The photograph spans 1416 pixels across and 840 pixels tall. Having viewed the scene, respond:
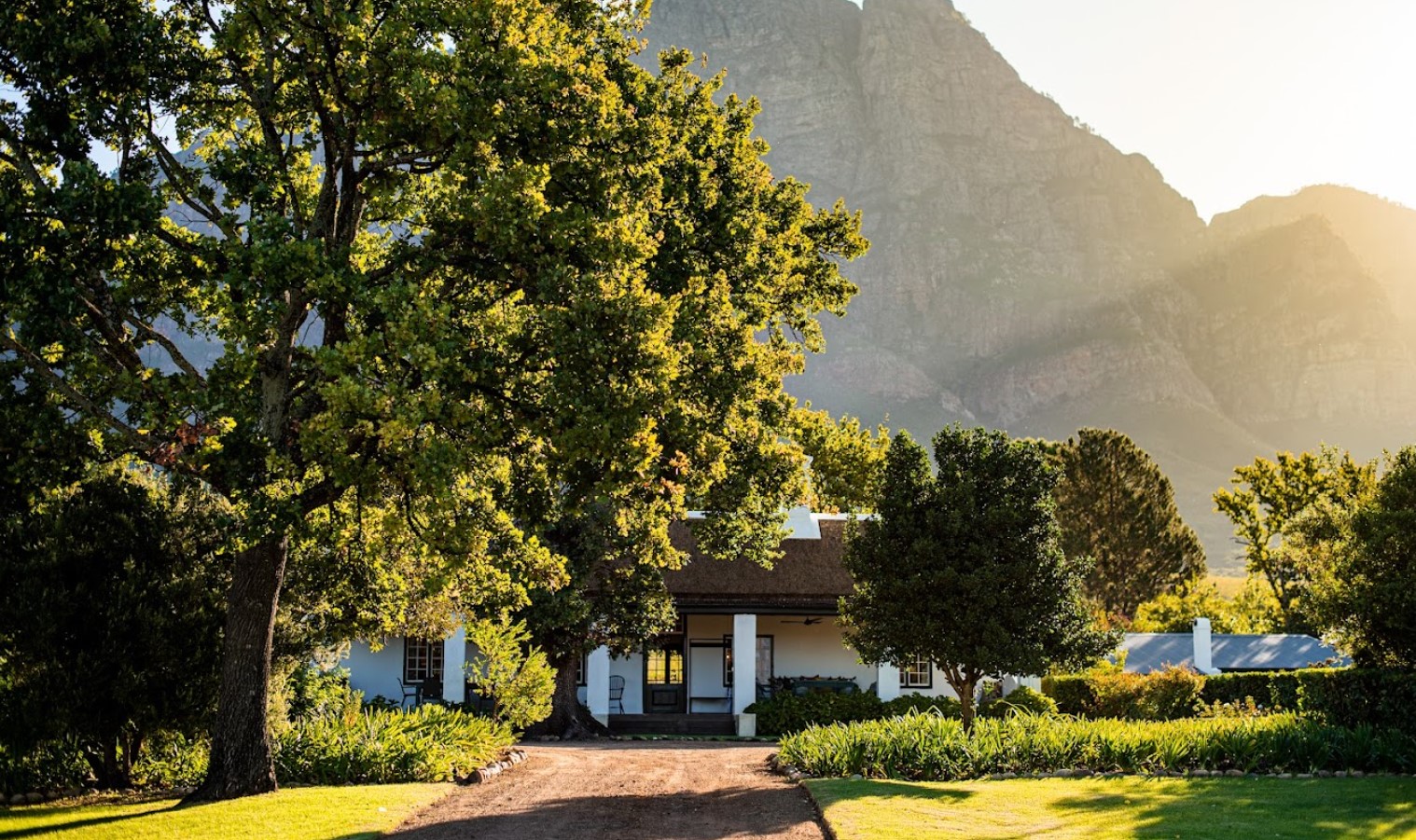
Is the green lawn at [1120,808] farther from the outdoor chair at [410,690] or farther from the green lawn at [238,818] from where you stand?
the outdoor chair at [410,690]

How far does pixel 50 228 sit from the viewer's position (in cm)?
1240

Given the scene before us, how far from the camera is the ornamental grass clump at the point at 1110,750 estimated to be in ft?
54.4

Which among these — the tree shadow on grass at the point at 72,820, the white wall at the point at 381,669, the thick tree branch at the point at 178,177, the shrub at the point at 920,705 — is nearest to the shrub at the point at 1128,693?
the shrub at the point at 920,705

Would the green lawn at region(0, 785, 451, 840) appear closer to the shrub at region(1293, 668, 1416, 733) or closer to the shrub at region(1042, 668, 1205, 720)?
the shrub at region(1293, 668, 1416, 733)

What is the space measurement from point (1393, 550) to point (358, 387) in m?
16.6

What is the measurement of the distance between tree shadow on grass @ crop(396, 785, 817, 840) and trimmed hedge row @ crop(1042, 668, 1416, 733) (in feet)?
30.0

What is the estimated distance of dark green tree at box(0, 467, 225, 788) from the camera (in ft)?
47.8

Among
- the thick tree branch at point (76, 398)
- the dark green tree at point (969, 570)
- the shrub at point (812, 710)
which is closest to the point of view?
the thick tree branch at point (76, 398)

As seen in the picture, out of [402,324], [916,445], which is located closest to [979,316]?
[916,445]

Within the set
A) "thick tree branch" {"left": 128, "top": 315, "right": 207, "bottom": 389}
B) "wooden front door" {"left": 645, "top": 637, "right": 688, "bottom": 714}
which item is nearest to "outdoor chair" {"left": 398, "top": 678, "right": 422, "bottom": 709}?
"wooden front door" {"left": 645, "top": 637, "right": 688, "bottom": 714}

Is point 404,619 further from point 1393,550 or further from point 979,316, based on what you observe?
point 979,316

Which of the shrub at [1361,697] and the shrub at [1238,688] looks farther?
the shrub at [1238,688]

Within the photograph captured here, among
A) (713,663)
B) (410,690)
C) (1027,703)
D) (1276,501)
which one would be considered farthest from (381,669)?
(1276,501)

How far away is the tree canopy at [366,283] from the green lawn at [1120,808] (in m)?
4.53
